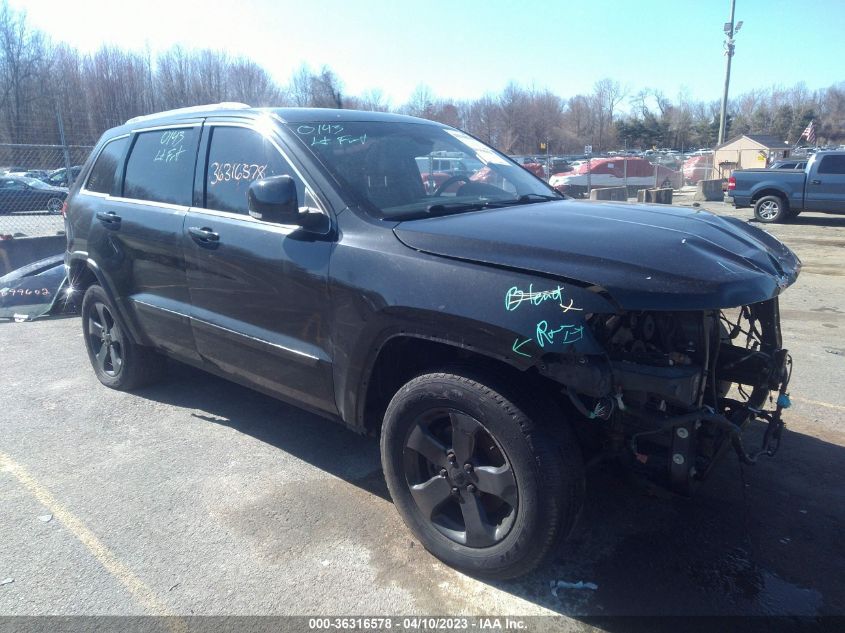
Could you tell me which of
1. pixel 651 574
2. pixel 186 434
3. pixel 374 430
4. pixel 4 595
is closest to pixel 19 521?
pixel 4 595

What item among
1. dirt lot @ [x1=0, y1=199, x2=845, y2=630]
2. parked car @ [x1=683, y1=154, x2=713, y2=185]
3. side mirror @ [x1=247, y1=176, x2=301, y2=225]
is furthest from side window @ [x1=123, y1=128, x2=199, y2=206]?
parked car @ [x1=683, y1=154, x2=713, y2=185]

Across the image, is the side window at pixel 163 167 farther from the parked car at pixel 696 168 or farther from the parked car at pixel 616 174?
the parked car at pixel 696 168

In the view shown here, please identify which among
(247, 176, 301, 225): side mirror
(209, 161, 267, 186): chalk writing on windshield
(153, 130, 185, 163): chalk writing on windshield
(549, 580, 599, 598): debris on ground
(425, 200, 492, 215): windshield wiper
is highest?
(153, 130, 185, 163): chalk writing on windshield

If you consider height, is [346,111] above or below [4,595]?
above

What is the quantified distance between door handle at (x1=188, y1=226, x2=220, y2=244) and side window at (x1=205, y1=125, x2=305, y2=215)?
0.14 m

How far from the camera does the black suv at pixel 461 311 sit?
2396mm

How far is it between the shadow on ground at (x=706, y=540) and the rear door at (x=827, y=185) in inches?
589

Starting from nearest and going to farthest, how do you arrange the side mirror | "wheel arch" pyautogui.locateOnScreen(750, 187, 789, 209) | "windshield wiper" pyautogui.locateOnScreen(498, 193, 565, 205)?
the side mirror → "windshield wiper" pyautogui.locateOnScreen(498, 193, 565, 205) → "wheel arch" pyautogui.locateOnScreen(750, 187, 789, 209)

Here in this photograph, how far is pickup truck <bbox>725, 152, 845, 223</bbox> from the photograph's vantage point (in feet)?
53.1

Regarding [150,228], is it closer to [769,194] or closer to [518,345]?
[518,345]

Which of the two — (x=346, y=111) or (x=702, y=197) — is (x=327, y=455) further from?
(x=702, y=197)

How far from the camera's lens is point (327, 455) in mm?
3951

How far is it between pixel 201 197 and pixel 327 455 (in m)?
1.70

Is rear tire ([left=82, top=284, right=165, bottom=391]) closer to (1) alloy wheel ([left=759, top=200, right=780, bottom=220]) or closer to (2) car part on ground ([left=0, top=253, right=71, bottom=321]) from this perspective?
(2) car part on ground ([left=0, top=253, right=71, bottom=321])
